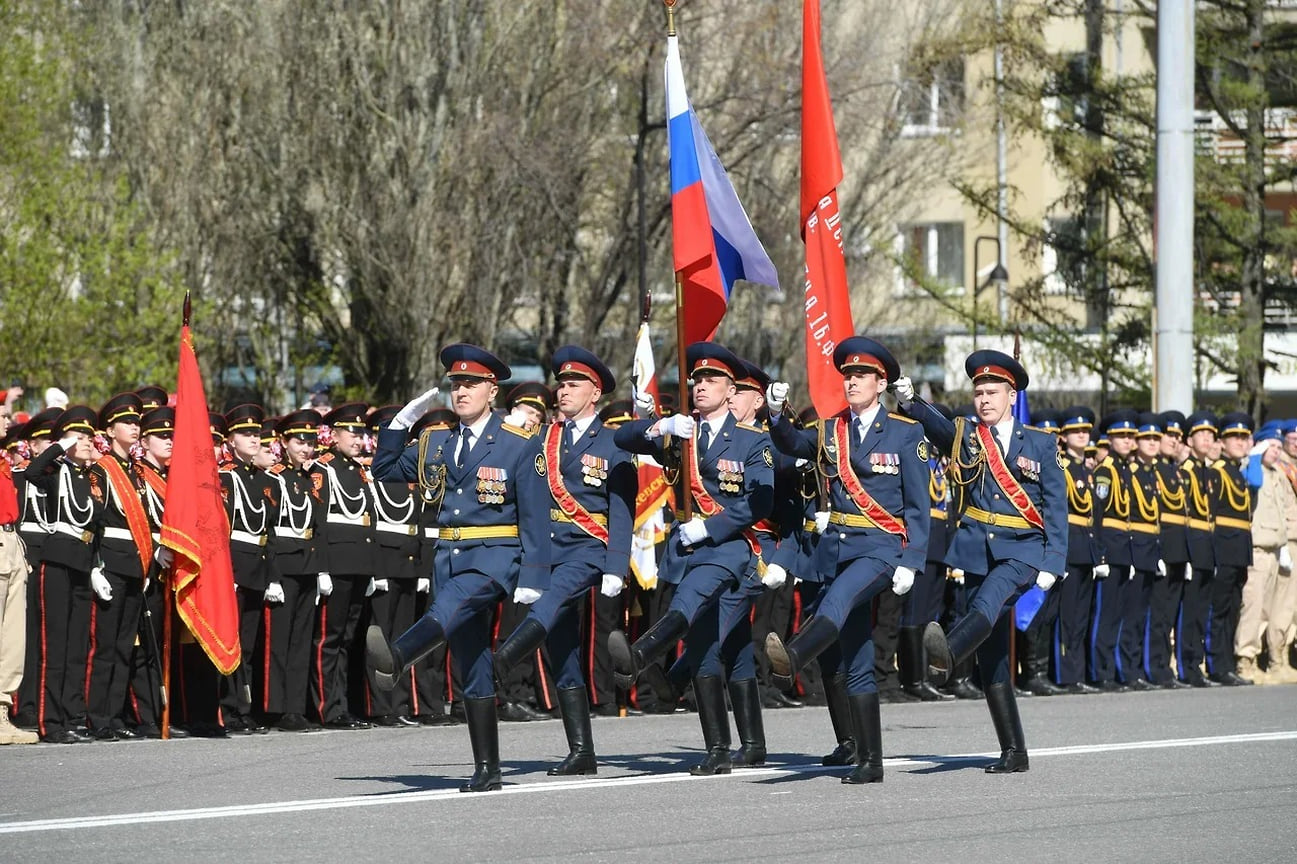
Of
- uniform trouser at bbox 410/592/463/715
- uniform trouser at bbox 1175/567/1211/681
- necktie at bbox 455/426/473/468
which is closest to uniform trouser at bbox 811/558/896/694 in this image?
necktie at bbox 455/426/473/468

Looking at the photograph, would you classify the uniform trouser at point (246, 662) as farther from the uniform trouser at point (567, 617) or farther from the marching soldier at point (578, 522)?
the uniform trouser at point (567, 617)

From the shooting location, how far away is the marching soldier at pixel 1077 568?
56.7ft

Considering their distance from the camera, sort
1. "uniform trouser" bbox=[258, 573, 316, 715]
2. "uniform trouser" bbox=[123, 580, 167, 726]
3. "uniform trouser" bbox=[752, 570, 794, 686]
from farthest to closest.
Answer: "uniform trouser" bbox=[752, 570, 794, 686], "uniform trouser" bbox=[258, 573, 316, 715], "uniform trouser" bbox=[123, 580, 167, 726]

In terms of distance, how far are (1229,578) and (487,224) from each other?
978 centimetres

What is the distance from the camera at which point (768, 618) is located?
16.0m

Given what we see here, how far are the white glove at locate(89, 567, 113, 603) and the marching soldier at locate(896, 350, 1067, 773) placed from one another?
4.93 metres

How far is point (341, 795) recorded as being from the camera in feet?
34.0

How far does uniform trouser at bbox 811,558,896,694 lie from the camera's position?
416 inches

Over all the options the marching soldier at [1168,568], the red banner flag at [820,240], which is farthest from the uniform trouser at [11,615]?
the marching soldier at [1168,568]

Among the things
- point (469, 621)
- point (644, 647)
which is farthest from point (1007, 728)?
point (469, 621)

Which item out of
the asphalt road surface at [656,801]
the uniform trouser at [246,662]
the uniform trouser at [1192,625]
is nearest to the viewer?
the asphalt road surface at [656,801]

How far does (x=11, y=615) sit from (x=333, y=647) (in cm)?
198

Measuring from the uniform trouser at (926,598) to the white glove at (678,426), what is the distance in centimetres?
655

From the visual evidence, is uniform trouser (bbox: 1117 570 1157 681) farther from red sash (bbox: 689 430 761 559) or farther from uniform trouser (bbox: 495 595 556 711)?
red sash (bbox: 689 430 761 559)
